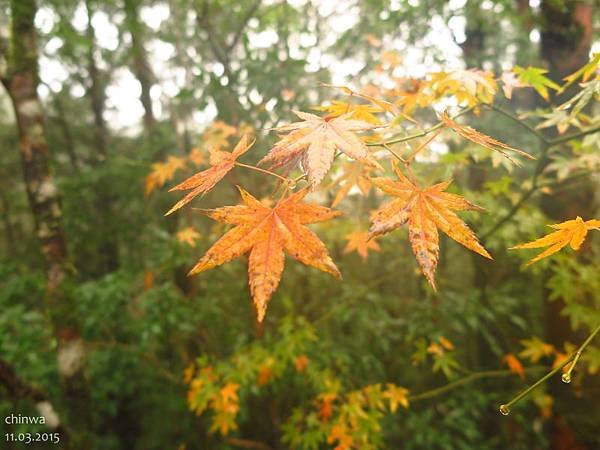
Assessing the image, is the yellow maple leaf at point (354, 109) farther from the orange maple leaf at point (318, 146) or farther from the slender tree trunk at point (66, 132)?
the slender tree trunk at point (66, 132)

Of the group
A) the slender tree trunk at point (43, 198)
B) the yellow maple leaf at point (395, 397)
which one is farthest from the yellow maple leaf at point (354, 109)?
the yellow maple leaf at point (395, 397)

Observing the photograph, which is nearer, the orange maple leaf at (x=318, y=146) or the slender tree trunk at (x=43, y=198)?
the orange maple leaf at (x=318, y=146)

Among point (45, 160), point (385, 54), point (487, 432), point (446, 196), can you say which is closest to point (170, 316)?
point (45, 160)

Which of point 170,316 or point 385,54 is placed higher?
point 385,54

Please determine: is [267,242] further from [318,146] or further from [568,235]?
[568,235]

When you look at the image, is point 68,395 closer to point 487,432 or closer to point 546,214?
point 546,214

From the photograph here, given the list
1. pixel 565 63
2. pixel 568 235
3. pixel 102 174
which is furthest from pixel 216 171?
pixel 102 174
